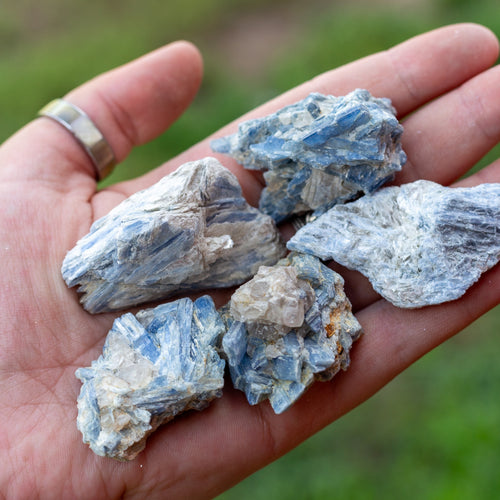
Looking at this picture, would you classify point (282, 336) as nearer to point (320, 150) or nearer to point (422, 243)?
point (422, 243)

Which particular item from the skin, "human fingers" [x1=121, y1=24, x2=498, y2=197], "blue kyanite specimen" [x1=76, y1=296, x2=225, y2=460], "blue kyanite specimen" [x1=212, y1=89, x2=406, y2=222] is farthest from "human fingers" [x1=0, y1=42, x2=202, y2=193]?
"blue kyanite specimen" [x1=76, y1=296, x2=225, y2=460]

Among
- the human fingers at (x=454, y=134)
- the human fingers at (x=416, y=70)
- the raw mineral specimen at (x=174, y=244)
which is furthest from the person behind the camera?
the human fingers at (x=416, y=70)

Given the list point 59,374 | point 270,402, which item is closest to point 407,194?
point 270,402

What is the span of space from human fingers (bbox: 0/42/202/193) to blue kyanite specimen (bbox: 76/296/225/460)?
2.86ft

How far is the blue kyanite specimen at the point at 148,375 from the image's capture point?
82.3 inches

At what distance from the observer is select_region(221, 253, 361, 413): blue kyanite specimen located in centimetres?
217

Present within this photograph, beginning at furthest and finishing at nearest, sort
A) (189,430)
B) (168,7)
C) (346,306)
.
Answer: (168,7) → (346,306) → (189,430)

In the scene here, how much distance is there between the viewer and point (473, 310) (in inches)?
92.5

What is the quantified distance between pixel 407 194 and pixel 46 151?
1.63 metres

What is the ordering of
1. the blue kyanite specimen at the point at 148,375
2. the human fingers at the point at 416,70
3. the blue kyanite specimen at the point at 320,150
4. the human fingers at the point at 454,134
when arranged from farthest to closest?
the human fingers at the point at 416,70 < the human fingers at the point at 454,134 < the blue kyanite specimen at the point at 320,150 < the blue kyanite specimen at the point at 148,375

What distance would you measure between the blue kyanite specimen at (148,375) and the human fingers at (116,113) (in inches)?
34.3

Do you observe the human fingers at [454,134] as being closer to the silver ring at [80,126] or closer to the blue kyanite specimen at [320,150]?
the blue kyanite specimen at [320,150]

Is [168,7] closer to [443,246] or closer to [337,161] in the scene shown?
[337,161]

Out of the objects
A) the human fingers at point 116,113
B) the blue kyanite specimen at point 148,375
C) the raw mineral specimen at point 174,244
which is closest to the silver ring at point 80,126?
the human fingers at point 116,113
